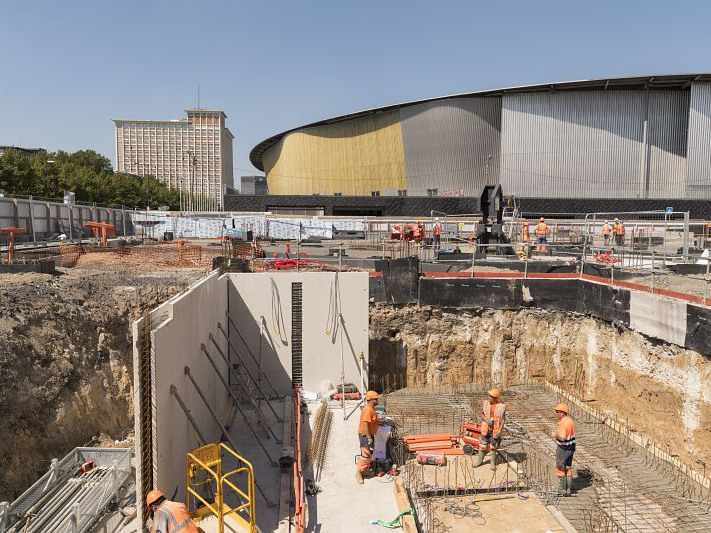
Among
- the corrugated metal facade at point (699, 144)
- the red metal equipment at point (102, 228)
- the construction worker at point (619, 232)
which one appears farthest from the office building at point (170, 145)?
the construction worker at point (619, 232)

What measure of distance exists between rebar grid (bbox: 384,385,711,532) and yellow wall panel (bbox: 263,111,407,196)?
4684 centimetres

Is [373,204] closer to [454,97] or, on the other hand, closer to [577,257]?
[454,97]

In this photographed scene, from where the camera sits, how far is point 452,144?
172ft

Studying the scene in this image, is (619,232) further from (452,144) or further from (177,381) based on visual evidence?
(452,144)

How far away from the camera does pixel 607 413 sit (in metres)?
12.7

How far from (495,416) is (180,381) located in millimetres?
5379

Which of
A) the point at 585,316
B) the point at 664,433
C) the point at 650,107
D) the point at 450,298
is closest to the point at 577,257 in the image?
the point at 585,316

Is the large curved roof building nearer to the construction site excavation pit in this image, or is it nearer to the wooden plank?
the construction site excavation pit

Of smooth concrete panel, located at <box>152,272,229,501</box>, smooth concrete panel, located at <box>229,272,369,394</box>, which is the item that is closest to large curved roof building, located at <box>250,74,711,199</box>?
smooth concrete panel, located at <box>229,272,369,394</box>

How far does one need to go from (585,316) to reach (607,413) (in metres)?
2.74

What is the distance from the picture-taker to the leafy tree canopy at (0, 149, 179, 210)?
40.2 meters

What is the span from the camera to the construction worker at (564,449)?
805cm

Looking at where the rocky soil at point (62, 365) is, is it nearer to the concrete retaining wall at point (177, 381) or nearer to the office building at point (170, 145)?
the concrete retaining wall at point (177, 381)

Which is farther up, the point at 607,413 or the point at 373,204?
the point at 373,204
